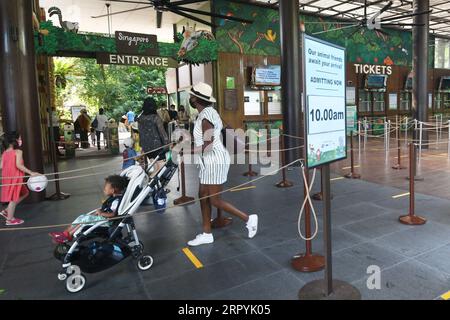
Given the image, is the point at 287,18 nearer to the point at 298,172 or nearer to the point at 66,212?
the point at 298,172

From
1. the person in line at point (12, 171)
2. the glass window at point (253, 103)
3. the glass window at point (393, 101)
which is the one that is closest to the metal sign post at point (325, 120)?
the person in line at point (12, 171)

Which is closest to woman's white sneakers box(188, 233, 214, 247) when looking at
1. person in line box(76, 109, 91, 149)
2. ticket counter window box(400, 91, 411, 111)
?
person in line box(76, 109, 91, 149)

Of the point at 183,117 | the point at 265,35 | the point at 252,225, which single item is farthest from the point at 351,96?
the point at 252,225

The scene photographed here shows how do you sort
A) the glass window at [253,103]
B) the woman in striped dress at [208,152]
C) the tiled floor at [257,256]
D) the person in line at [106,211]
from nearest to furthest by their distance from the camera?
1. the tiled floor at [257,256]
2. the person in line at [106,211]
3. the woman in striped dress at [208,152]
4. the glass window at [253,103]

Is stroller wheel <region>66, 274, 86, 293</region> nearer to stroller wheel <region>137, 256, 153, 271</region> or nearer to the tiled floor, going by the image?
the tiled floor

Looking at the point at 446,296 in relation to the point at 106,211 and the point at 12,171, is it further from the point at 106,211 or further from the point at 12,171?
the point at 12,171

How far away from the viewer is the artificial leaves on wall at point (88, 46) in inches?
309

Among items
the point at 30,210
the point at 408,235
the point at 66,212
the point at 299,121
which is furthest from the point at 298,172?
the point at 30,210

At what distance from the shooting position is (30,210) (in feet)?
16.8

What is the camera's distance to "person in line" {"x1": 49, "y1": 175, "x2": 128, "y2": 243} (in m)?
2.82

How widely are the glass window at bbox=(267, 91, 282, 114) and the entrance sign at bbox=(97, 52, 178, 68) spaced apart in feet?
13.3

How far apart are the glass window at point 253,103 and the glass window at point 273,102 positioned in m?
0.36

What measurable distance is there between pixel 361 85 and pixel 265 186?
10.3 meters

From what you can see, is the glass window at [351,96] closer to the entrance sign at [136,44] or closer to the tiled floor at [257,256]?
the entrance sign at [136,44]
